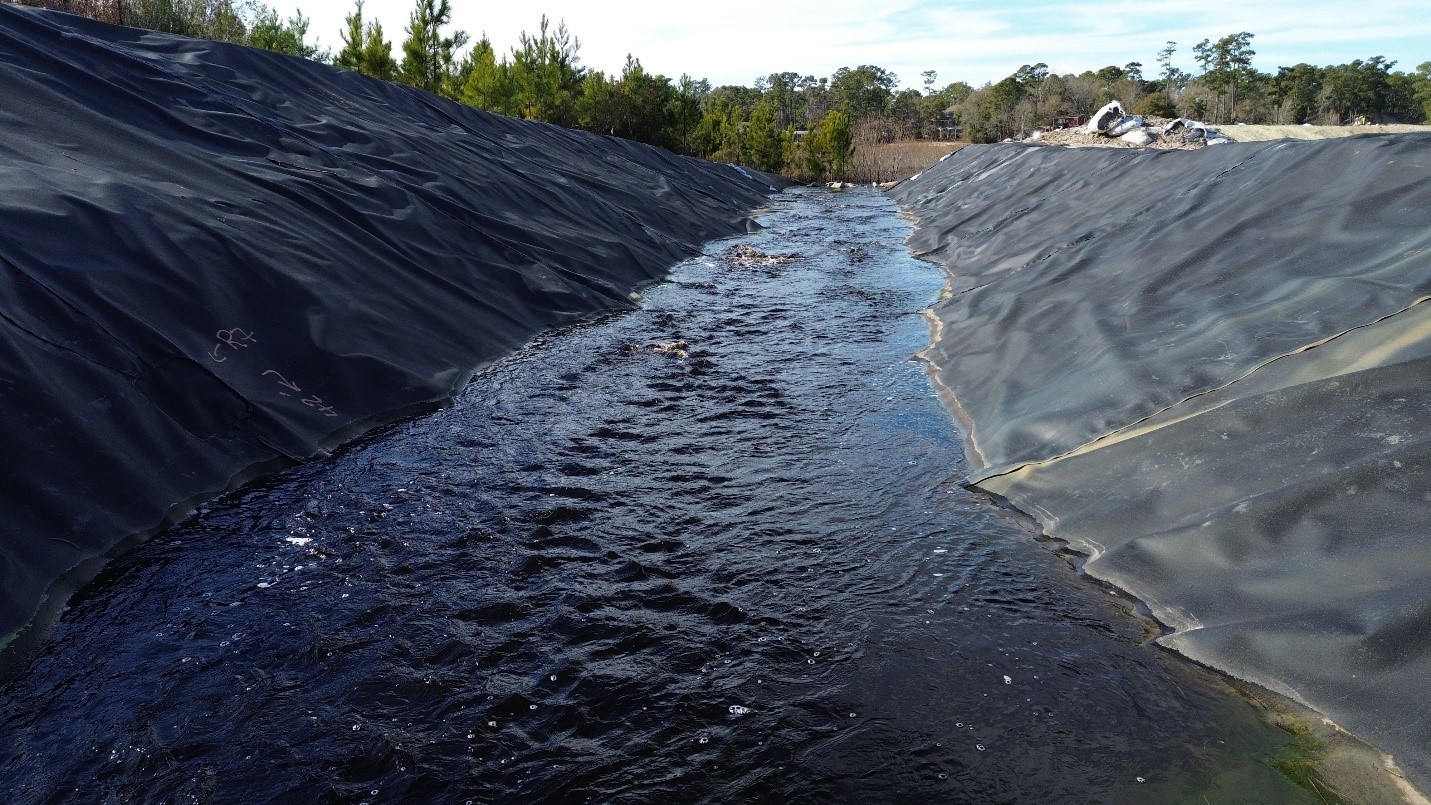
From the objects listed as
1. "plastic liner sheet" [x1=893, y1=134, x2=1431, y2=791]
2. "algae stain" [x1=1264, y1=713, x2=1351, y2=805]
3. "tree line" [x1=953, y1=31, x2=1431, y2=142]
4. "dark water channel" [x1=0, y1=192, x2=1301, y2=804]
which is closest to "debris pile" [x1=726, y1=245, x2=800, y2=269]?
"plastic liner sheet" [x1=893, y1=134, x2=1431, y2=791]

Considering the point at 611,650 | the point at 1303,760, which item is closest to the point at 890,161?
the point at 611,650

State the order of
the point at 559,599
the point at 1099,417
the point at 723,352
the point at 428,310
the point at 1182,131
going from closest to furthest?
the point at 559,599 → the point at 1099,417 → the point at 428,310 → the point at 723,352 → the point at 1182,131

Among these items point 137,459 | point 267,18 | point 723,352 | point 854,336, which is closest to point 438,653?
point 137,459

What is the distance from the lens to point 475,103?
2909 centimetres

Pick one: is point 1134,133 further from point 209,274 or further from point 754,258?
point 209,274

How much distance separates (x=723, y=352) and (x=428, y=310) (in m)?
2.95

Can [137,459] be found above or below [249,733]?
above

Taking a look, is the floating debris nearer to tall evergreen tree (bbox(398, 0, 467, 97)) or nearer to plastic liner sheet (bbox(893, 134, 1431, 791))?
plastic liner sheet (bbox(893, 134, 1431, 791))

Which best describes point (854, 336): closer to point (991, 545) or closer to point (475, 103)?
point (991, 545)

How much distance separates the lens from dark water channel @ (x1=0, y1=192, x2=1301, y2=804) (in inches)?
121

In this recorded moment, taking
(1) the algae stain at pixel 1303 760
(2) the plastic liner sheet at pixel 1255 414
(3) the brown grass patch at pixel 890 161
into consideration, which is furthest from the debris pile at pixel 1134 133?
(1) the algae stain at pixel 1303 760

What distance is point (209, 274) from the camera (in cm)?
619

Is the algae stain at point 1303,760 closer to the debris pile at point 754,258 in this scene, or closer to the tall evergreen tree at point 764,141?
the debris pile at point 754,258

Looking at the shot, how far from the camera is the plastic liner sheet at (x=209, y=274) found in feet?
14.8
